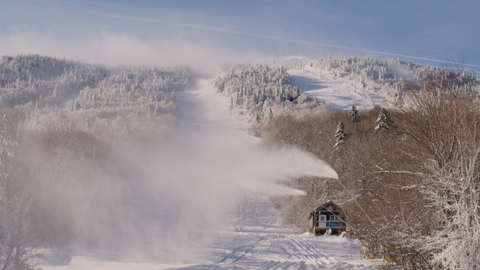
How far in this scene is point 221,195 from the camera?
1997 inches

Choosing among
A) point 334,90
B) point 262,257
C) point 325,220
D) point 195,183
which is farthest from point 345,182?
point 334,90

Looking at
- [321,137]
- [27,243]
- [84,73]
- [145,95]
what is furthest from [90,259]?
[84,73]

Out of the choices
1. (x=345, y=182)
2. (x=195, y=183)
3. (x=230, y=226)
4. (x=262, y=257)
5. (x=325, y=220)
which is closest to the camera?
(x=262, y=257)

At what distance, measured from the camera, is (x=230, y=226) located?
34688 mm

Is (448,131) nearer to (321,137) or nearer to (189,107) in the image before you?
(321,137)

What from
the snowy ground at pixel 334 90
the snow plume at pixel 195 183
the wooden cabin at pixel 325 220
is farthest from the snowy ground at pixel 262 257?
the snowy ground at pixel 334 90

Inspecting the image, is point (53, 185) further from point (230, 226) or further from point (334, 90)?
point (334, 90)

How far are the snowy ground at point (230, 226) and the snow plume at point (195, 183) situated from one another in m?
0.15

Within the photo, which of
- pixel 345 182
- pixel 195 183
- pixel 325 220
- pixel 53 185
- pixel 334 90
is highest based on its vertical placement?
pixel 334 90

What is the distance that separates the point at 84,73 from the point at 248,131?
5990 inches

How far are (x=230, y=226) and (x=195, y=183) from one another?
2611 cm

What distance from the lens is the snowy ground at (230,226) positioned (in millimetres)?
16156

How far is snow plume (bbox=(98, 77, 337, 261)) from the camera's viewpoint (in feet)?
87.6

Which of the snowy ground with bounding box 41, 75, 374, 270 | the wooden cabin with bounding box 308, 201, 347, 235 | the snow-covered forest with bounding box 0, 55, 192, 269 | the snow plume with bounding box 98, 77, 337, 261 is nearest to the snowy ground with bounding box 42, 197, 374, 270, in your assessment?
the snowy ground with bounding box 41, 75, 374, 270
